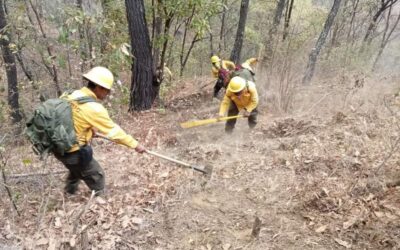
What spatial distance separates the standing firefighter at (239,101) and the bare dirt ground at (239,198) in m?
0.82

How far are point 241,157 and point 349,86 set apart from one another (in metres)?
4.49

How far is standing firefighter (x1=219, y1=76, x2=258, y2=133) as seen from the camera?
6707mm

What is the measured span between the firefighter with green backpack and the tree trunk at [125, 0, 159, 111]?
459cm

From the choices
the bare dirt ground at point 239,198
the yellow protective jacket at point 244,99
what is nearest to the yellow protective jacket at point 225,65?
the yellow protective jacket at point 244,99

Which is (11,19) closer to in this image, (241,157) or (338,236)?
(241,157)

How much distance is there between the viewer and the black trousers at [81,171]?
166 inches

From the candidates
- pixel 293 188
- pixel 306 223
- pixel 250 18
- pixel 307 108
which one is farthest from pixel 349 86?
pixel 250 18

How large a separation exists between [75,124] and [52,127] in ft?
0.89

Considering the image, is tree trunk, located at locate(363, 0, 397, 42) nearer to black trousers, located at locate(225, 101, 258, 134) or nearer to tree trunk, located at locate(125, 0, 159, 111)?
black trousers, located at locate(225, 101, 258, 134)

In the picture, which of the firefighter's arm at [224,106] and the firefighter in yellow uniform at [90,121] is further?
the firefighter's arm at [224,106]

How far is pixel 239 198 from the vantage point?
4.57m

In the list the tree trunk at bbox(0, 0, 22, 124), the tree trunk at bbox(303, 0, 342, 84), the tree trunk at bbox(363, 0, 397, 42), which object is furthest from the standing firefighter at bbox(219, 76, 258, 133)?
the tree trunk at bbox(363, 0, 397, 42)

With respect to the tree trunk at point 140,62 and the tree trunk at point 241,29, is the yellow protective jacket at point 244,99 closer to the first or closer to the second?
the tree trunk at point 140,62

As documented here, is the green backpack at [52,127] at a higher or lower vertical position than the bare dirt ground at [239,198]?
higher
